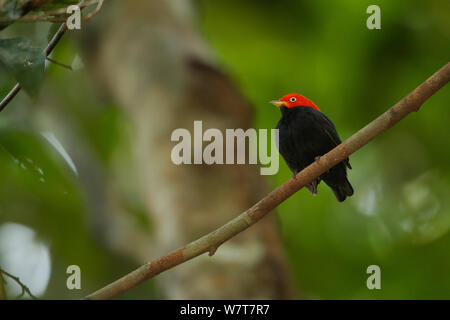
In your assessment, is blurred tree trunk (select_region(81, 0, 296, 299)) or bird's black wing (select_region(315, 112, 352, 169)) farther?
blurred tree trunk (select_region(81, 0, 296, 299))

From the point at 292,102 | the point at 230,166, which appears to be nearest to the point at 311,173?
the point at 292,102

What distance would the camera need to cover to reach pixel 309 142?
2.42 metres

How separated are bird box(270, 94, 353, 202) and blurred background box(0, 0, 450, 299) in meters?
1.18

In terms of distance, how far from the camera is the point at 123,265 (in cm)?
540

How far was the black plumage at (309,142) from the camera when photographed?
240cm

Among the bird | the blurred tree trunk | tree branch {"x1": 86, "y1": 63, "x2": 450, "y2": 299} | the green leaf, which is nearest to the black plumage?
the bird

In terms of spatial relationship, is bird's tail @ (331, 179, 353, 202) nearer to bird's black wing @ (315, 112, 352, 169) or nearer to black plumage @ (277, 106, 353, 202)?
black plumage @ (277, 106, 353, 202)

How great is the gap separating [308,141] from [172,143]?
160cm

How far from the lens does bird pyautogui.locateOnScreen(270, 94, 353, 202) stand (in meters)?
2.40

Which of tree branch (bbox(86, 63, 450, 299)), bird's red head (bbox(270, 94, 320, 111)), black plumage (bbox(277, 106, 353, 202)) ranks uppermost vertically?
bird's red head (bbox(270, 94, 320, 111))
